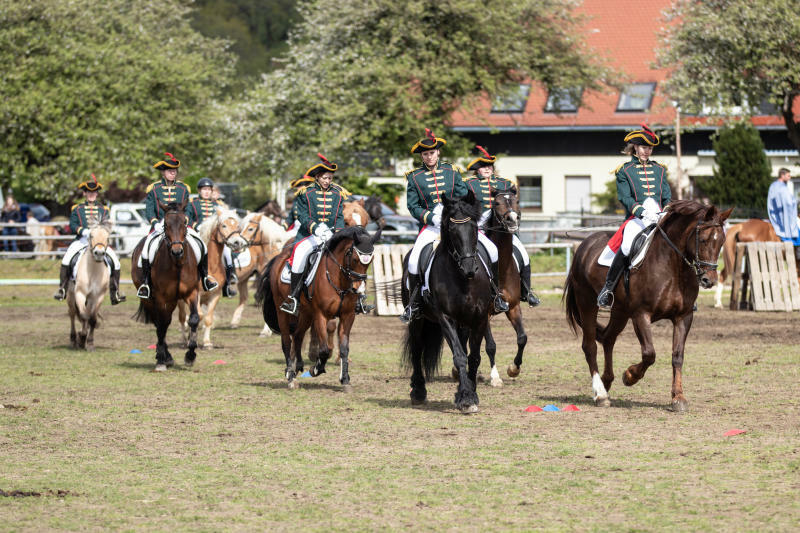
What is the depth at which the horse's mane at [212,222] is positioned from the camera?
18906 mm

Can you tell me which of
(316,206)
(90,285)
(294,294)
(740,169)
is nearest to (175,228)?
(316,206)

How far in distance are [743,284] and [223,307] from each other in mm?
10991

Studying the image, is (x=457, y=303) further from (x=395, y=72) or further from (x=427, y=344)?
(x=395, y=72)

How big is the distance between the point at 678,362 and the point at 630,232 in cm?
137

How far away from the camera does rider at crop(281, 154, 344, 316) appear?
545 inches

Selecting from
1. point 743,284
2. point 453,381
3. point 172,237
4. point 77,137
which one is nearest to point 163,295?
point 172,237

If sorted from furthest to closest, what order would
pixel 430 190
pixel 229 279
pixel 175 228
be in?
1. pixel 229 279
2. pixel 175 228
3. pixel 430 190

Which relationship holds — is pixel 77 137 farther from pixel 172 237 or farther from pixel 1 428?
pixel 1 428

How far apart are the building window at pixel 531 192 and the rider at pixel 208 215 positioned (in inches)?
1298

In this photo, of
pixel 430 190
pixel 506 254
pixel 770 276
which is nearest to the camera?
pixel 430 190

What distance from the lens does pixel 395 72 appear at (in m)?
37.5

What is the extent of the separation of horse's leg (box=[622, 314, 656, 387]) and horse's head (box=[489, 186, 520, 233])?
1.81 metres

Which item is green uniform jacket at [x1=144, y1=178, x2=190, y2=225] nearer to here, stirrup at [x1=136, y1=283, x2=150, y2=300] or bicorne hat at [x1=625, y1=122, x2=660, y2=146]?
stirrup at [x1=136, y1=283, x2=150, y2=300]

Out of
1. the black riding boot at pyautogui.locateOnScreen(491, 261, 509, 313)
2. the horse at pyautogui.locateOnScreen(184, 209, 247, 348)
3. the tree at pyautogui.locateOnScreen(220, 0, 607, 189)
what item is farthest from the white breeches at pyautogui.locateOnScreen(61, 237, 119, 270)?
the tree at pyautogui.locateOnScreen(220, 0, 607, 189)
